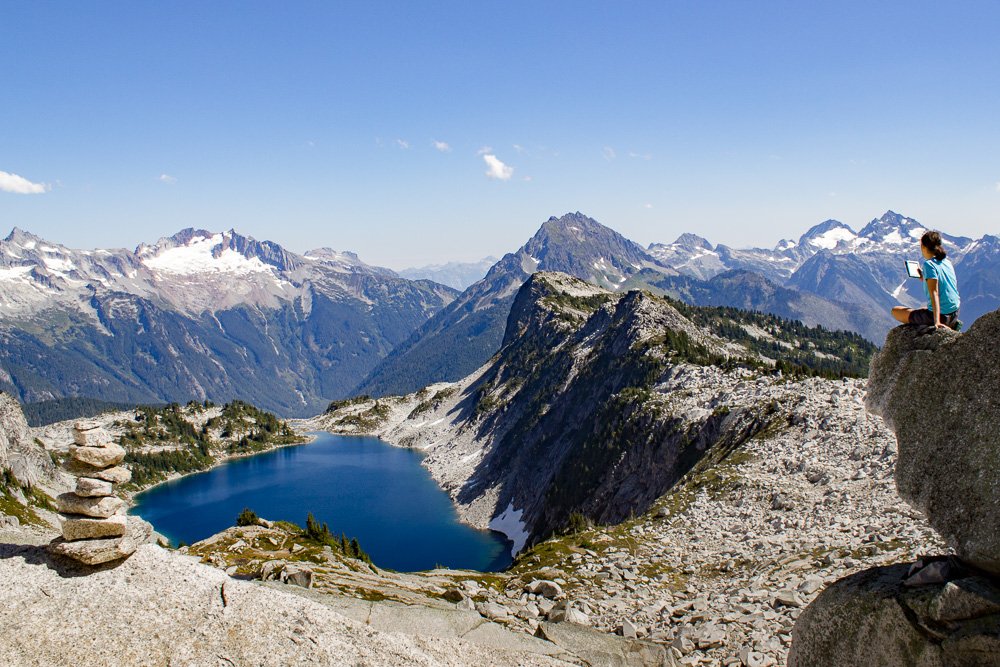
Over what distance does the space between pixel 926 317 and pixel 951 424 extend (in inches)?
96.5

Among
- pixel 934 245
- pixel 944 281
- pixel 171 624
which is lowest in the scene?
pixel 171 624

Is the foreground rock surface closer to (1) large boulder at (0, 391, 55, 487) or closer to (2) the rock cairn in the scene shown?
(2) the rock cairn

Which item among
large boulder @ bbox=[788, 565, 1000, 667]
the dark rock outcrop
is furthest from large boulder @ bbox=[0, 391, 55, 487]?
the dark rock outcrop

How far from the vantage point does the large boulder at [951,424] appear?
12305mm

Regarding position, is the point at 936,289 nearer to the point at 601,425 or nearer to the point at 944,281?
the point at 944,281

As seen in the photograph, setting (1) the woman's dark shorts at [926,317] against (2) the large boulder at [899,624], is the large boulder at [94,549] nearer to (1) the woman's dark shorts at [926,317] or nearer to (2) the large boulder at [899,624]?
(2) the large boulder at [899,624]

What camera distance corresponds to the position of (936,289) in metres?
14.0

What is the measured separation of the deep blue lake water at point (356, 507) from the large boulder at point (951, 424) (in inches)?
3044

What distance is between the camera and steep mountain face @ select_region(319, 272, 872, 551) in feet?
222

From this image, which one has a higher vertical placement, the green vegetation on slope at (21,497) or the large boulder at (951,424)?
the large boulder at (951,424)

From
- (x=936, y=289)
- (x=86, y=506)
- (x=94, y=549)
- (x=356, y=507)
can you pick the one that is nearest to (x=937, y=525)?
(x=936, y=289)

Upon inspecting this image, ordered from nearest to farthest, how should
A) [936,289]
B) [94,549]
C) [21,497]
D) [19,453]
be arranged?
1. [936,289]
2. [94,549]
3. [21,497]
4. [19,453]

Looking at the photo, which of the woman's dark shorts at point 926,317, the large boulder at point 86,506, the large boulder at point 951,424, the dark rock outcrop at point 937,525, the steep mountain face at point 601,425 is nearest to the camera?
the dark rock outcrop at point 937,525

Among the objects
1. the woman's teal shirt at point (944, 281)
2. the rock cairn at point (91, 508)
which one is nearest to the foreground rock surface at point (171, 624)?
the rock cairn at point (91, 508)
